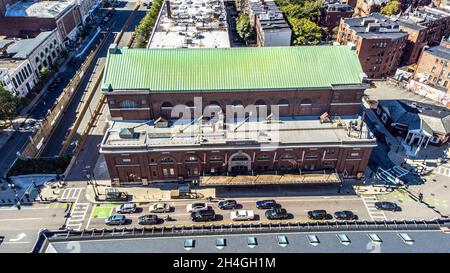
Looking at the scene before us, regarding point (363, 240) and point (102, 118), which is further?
point (102, 118)

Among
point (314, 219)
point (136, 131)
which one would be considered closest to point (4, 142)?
point (136, 131)

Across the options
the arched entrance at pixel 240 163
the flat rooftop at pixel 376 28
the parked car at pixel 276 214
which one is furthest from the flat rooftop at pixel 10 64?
the flat rooftop at pixel 376 28

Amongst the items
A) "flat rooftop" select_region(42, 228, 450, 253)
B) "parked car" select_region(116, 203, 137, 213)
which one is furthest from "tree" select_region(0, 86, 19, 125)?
"flat rooftop" select_region(42, 228, 450, 253)

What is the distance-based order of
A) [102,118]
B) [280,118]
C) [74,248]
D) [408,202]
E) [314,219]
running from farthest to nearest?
[102,118] < [280,118] < [408,202] < [314,219] < [74,248]

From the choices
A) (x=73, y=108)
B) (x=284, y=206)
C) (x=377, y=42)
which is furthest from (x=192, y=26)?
(x=284, y=206)

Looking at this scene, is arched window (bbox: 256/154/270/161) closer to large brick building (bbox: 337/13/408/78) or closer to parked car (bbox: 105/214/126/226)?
parked car (bbox: 105/214/126/226)

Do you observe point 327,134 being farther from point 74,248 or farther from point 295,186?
point 74,248

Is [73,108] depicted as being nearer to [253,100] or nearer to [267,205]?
[253,100]
